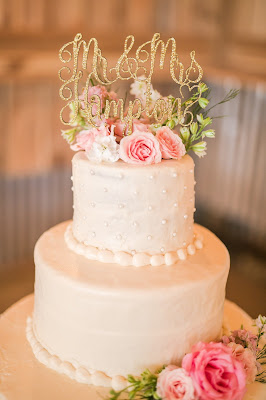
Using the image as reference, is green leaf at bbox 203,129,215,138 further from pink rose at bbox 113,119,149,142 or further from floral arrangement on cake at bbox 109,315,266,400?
floral arrangement on cake at bbox 109,315,266,400

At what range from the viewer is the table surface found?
5.65 ft

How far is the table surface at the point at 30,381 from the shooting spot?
1.72 metres

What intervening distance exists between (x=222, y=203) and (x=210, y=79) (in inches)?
53.5

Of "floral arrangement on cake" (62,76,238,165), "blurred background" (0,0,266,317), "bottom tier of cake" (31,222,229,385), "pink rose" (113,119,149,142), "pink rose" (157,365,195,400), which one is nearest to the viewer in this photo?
"pink rose" (157,365,195,400)

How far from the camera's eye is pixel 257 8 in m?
5.10

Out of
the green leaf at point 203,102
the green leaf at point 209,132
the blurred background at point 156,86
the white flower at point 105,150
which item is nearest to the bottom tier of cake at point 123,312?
the white flower at point 105,150

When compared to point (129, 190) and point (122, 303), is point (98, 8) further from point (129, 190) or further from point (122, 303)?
point (122, 303)

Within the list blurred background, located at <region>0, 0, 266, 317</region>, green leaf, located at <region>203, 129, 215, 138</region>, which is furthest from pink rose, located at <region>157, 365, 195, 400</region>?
blurred background, located at <region>0, 0, 266, 317</region>

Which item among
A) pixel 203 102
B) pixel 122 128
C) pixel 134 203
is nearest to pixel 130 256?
pixel 134 203

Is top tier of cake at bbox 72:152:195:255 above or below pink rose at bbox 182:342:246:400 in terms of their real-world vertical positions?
above

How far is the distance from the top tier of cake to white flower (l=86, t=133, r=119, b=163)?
0.10 ft

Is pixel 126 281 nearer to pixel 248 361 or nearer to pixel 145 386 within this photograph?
pixel 145 386

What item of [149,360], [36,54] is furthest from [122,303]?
[36,54]

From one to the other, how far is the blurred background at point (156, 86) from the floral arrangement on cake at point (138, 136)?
230 cm
